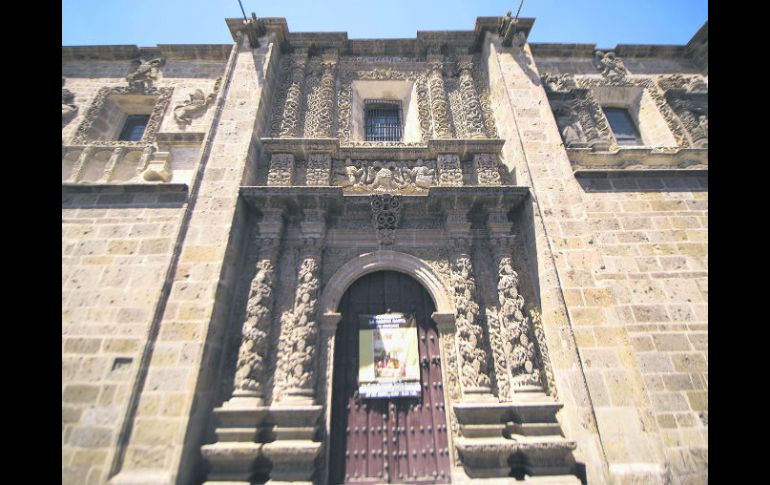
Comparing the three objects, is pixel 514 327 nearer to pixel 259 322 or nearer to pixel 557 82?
pixel 259 322

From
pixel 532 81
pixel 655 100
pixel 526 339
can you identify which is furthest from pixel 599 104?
pixel 526 339

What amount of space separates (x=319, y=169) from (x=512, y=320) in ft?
15.3

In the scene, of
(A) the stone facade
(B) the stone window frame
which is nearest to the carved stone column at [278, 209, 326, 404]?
(A) the stone facade

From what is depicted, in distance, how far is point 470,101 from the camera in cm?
775

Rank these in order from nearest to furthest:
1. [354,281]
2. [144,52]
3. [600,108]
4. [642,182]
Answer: [354,281], [642,182], [600,108], [144,52]

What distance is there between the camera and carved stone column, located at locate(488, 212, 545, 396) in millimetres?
4875

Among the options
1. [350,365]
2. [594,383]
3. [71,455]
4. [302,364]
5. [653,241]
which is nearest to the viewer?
[71,455]

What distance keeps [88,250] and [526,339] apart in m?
7.62

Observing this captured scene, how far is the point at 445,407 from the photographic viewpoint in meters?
5.03

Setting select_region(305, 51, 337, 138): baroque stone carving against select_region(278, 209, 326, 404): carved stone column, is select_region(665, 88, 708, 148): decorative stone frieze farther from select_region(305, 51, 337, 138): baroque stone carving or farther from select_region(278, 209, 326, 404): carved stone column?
select_region(278, 209, 326, 404): carved stone column

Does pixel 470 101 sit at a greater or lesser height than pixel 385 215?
greater

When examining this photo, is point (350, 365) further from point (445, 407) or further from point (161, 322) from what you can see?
point (161, 322)

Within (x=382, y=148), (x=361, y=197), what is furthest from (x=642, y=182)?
(x=361, y=197)

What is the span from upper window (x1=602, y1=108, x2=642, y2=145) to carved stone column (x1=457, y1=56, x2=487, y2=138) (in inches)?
154
